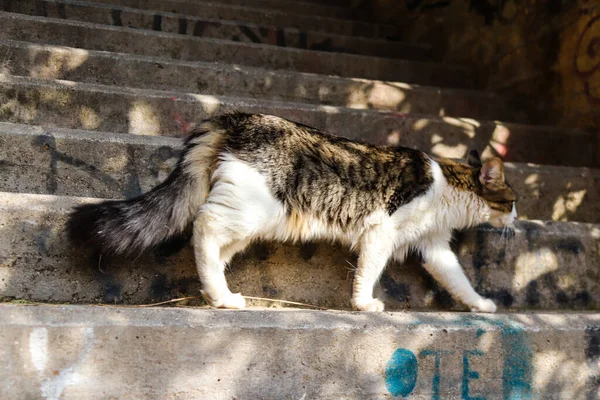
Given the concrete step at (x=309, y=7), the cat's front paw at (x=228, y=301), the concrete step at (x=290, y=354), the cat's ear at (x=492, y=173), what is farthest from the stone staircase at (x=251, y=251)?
the concrete step at (x=309, y=7)

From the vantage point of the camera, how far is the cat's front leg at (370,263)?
328cm

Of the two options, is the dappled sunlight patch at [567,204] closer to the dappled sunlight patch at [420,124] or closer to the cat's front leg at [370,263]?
the dappled sunlight patch at [420,124]

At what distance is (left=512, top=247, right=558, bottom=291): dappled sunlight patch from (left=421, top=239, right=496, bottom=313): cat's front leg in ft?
1.11

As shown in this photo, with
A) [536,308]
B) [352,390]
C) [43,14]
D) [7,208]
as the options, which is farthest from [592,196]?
[43,14]

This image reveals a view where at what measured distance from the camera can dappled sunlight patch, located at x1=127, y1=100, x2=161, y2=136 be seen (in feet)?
13.6

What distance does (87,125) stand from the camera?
4.12 meters

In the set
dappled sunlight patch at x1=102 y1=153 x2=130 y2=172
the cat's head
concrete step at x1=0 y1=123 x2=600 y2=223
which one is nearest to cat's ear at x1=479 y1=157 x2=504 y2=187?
the cat's head

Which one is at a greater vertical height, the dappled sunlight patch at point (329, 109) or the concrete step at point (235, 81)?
the concrete step at point (235, 81)

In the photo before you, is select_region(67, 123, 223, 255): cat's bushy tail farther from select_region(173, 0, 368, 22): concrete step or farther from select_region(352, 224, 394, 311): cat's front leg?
select_region(173, 0, 368, 22): concrete step

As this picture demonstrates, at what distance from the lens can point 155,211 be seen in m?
2.96

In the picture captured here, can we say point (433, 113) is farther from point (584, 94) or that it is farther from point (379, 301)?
point (379, 301)

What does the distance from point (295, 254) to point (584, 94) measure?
3191 millimetres

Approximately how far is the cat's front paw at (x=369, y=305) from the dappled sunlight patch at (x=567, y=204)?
80.6 inches

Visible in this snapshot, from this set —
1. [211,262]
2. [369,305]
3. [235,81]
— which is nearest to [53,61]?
[235,81]
